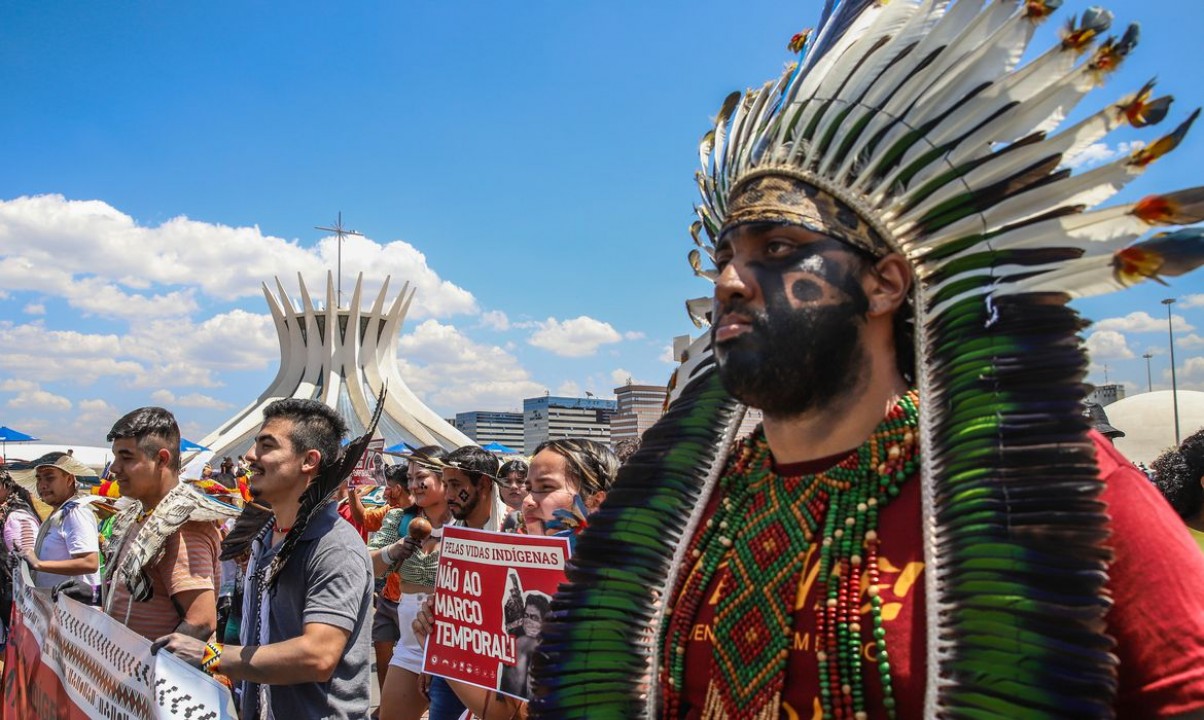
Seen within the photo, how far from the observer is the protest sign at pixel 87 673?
9.86 ft

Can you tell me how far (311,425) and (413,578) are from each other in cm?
174

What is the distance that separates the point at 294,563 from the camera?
11.3 ft

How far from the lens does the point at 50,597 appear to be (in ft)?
14.3

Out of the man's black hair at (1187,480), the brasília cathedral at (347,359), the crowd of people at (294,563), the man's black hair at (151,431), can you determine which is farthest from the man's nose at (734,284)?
the brasília cathedral at (347,359)

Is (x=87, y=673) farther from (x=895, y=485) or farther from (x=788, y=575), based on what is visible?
(x=895, y=485)

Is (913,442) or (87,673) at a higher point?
(913,442)

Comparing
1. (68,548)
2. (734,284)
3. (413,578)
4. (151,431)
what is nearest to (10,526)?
(68,548)

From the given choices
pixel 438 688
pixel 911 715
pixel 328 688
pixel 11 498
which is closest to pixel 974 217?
pixel 911 715

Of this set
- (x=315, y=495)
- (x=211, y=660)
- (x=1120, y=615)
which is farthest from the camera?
(x=315, y=495)

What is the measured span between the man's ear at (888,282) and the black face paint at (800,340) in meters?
0.04

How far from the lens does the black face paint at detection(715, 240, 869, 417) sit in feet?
5.51

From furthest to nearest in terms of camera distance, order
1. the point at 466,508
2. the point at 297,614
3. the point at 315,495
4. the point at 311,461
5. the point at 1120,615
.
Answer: the point at 466,508
the point at 311,461
the point at 315,495
the point at 297,614
the point at 1120,615

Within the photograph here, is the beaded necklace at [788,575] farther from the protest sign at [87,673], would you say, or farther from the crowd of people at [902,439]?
the protest sign at [87,673]

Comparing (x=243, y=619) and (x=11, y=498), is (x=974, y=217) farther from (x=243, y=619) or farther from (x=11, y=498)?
(x=11, y=498)
